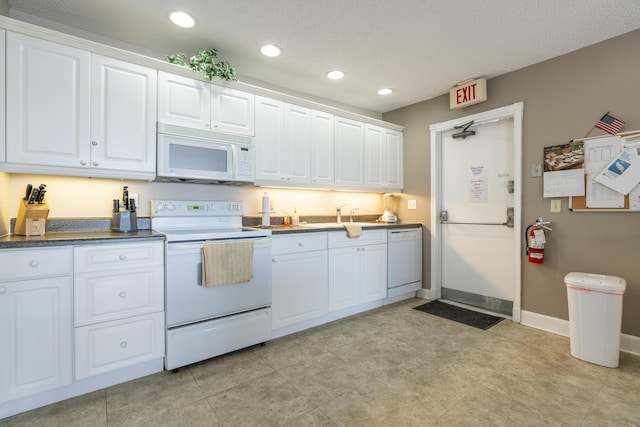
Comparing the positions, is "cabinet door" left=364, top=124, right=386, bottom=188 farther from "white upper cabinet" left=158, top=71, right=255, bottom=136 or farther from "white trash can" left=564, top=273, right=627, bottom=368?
"white trash can" left=564, top=273, right=627, bottom=368

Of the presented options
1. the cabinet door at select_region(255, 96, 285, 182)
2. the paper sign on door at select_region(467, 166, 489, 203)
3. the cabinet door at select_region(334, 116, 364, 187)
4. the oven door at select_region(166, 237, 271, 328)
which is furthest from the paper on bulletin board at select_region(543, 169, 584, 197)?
the oven door at select_region(166, 237, 271, 328)

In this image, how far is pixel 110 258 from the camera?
1937 millimetres

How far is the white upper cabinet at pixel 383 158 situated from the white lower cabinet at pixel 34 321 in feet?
10.1

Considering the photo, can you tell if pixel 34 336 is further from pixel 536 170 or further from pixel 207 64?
pixel 536 170

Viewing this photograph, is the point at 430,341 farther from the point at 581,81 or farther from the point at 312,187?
the point at 581,81

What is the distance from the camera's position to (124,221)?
237 cm

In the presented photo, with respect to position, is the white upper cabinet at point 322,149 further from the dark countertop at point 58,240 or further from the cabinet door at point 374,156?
the dark countertop at point 58,240

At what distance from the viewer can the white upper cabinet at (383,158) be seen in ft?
12.7

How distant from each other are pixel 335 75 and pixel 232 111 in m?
1.19

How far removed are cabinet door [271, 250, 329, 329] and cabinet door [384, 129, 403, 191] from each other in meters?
1.68

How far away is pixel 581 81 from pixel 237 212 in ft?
11.1

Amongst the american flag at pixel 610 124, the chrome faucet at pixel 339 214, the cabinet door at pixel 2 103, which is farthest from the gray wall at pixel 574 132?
the cabinet door at pixel 2 103

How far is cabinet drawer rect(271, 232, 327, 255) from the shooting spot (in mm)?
2678

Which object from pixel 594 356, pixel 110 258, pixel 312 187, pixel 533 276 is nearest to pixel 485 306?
pixel 533 276
